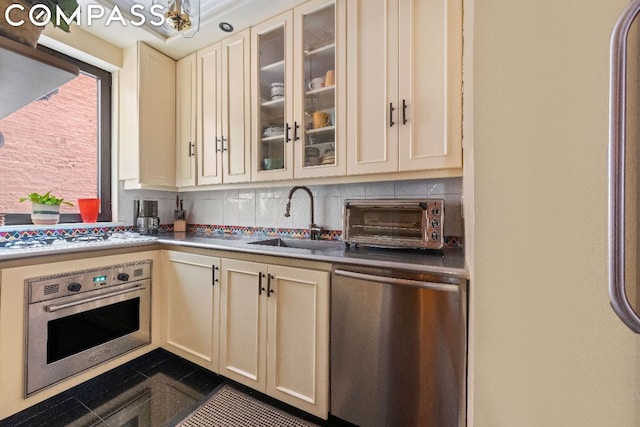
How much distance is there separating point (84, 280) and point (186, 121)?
1406 mm

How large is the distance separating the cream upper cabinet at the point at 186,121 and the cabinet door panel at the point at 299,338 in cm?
139

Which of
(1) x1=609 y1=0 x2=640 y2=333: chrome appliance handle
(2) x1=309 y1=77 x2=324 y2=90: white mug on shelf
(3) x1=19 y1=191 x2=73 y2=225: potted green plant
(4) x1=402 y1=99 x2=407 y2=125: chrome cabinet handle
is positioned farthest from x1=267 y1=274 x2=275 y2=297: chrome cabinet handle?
(3) x1=19 y1=191 x2=73 y2=225: potted green plant

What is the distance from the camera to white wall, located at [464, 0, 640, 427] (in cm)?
61

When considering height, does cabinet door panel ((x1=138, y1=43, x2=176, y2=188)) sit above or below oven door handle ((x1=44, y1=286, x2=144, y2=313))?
above

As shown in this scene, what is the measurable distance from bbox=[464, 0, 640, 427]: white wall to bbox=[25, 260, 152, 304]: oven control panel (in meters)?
2.01

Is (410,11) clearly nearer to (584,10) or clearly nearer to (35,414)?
(584,10)

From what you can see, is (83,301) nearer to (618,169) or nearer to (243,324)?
(243,324)

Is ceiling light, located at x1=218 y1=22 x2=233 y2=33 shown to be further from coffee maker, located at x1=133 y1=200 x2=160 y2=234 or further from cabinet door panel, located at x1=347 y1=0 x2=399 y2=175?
coffee maker, located at x1=133 y1=200 x2=160 y2=234

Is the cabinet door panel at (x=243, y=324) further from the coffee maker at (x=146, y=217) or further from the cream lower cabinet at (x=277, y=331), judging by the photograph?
the coffee maker at (x=146, y=217)

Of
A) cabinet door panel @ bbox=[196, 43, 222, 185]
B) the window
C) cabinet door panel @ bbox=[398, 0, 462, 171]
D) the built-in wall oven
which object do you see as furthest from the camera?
cabinet door panel @ bbox=[196, 43, 222, 185]

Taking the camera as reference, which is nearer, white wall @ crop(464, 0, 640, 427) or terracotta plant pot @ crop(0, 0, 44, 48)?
terracotta plant pot @ crop(0, 0, 44, 48)

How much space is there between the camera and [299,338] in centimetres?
145

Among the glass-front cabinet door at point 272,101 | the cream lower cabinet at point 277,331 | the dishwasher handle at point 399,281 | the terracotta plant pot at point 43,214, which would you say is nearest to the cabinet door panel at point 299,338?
the cream lower cabinet at point 277,331

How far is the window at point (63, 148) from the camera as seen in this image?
1.90 m
